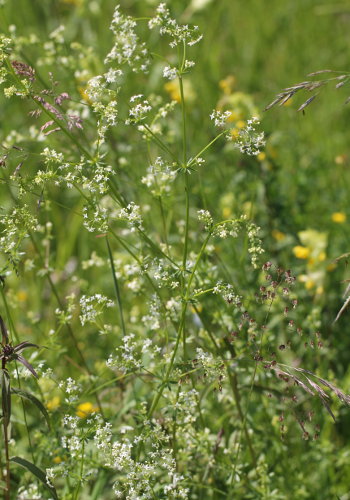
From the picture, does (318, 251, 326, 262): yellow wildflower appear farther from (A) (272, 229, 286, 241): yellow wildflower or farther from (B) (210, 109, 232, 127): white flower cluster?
(B) (210, 109, 232, 127): white flower cluster

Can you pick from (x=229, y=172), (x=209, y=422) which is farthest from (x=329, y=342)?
(x=229, y=172)

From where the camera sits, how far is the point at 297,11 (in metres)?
5.41

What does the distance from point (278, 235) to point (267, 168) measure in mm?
334

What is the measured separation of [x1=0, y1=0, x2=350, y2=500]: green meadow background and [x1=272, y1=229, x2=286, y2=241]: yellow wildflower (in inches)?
0.5

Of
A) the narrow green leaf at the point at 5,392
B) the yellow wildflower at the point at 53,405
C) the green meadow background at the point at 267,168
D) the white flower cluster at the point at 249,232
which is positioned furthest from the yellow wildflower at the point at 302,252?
the narrow green leaf at the point at 5,392

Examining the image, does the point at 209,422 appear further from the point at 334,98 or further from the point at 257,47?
the point at 257,47

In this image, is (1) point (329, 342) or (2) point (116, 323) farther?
(2) point (116, 323)

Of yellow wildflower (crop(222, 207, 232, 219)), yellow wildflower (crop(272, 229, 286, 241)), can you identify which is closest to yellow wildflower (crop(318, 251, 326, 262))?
yellow wildflower (crop(272, 229, 286, 241))

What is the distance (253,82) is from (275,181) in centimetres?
166

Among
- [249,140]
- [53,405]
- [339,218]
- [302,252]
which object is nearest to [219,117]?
[249,140]

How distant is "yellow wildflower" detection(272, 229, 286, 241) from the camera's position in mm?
3411

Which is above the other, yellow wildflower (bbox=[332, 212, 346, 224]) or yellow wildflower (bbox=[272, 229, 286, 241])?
yellow wildflower (bbox=[272, 229, 286, 241])

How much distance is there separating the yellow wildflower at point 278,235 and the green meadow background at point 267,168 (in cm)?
1

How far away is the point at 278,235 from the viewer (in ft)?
11.3
